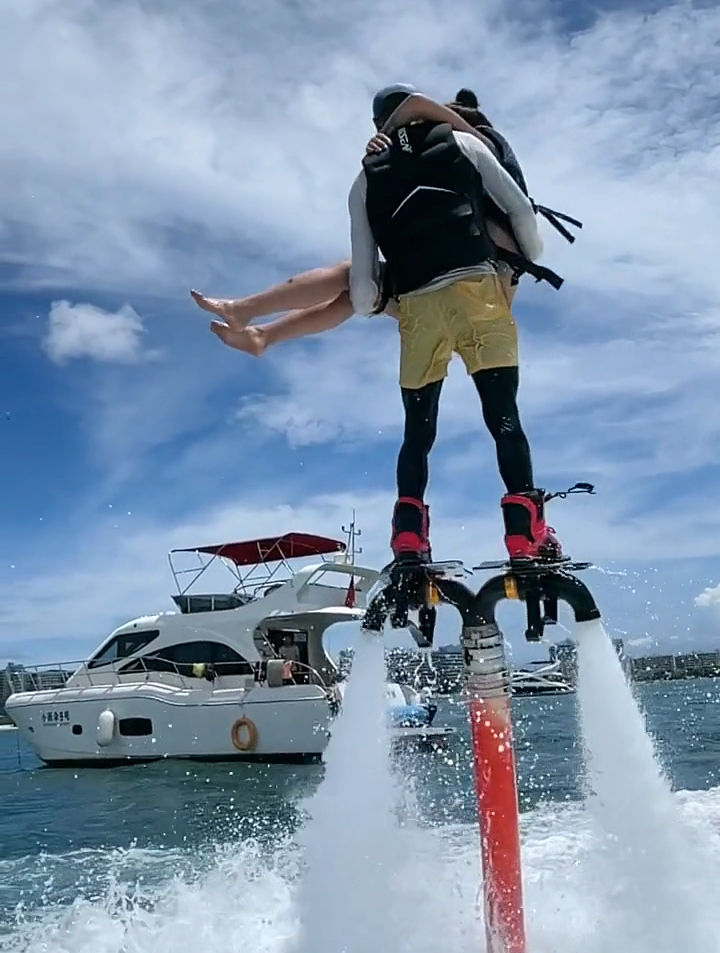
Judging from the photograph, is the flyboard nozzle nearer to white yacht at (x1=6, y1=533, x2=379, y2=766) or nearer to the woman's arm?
the woman's arm

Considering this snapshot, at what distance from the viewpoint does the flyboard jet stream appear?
3449 millimetres

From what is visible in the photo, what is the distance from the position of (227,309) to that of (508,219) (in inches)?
45.1

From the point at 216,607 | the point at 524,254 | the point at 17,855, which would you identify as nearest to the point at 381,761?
the point at 524,254

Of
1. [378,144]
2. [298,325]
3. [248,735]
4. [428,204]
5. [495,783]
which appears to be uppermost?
[378,144]

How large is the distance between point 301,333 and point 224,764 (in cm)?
1971

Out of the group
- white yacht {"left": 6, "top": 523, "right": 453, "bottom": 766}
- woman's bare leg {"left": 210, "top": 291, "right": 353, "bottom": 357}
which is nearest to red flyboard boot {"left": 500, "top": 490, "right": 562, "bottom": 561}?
woman's bare leg {"left": 210, "top": 291, "right": 353, "bottom": 357}

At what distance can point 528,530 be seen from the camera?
3.49 metres

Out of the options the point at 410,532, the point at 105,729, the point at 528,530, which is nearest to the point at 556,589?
the point at 528,530

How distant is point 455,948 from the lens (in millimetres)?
3590

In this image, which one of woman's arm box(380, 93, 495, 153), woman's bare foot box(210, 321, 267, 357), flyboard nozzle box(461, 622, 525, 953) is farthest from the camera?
woman's bare foot box(210, 321, 267, 357)

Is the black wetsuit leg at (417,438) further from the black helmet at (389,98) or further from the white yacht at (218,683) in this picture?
the white yacht at (218,683)

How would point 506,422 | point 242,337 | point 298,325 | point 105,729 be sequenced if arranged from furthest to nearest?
point 105,729, point 298,325, point 242,337, point 506,422

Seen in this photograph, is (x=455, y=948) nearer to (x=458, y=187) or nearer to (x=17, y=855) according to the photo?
(x=458, y=187)

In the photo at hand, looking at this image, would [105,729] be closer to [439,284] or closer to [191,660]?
[191,660]
